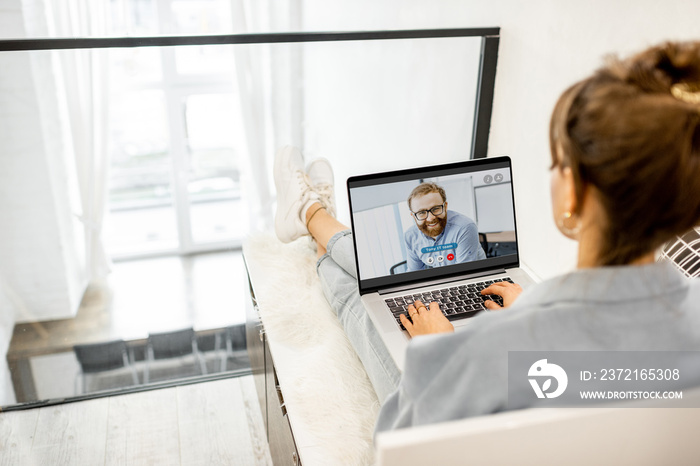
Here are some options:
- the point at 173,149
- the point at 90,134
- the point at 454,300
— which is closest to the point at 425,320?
the point at 454,300

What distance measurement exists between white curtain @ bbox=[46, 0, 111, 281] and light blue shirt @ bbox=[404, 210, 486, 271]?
1.67m

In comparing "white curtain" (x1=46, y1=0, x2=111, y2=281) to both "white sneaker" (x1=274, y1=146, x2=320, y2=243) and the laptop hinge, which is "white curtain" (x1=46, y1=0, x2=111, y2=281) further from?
the laptop hinge

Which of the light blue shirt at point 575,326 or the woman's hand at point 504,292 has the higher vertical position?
the light blue shirt at point 575,326

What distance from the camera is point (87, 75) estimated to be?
240cm

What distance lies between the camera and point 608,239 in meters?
0.64

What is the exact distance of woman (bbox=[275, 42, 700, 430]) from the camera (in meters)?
0.58

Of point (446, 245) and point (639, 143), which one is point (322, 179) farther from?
point (639, 143)

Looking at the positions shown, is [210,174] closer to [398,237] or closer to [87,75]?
[87,75]

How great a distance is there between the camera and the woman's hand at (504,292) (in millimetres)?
1095

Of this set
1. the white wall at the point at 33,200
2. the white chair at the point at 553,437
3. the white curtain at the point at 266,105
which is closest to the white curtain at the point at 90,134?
the white wall at the point at 33,200

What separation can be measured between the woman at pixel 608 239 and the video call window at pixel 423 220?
1.53 ft

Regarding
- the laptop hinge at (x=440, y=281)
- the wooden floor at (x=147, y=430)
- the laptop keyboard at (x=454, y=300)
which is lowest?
the wooden floor at (x=147, y=430)

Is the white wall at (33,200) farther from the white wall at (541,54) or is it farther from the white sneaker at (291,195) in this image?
the white wall at (541,54)

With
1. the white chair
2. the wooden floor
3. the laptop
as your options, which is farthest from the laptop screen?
the wooden floor
